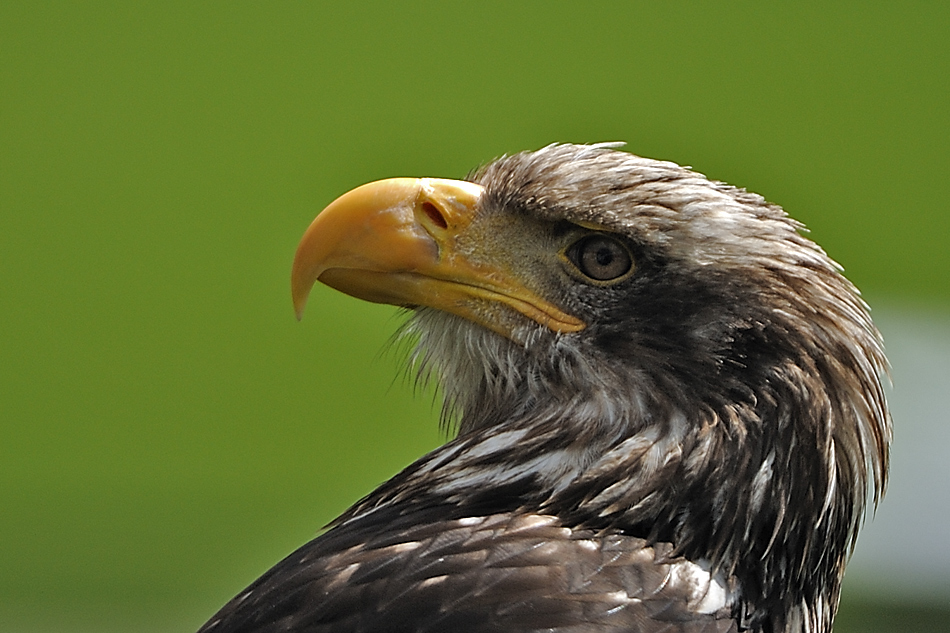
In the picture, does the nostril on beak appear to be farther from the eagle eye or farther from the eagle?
the eagle eye

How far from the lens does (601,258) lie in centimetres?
174

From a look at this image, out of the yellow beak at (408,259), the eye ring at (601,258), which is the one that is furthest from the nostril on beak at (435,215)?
the eye ring at (601,258)

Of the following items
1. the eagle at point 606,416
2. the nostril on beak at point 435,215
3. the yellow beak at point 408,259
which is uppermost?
the nostril on beak at point 435,215

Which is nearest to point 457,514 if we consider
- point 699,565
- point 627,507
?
point 627,507

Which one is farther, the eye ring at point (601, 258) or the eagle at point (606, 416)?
the eye ring at point (601, 258)

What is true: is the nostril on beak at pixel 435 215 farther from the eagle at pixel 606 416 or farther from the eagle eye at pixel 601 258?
the eagle eye at pixel 601 258

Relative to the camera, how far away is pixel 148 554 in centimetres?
522

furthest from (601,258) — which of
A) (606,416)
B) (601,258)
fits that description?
(606,416)

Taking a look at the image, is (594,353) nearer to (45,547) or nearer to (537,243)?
(537,243)

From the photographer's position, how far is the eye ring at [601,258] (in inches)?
68.1

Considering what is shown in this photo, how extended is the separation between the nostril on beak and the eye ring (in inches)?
8.3

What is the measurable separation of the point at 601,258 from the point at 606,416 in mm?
235

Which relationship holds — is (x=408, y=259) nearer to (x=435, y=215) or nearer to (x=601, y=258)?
(x=435, y=215)

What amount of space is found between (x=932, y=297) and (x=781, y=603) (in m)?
3.42
